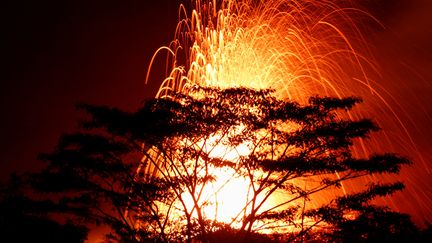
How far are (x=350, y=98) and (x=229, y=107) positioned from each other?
3386mm

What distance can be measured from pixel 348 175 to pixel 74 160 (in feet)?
24.7

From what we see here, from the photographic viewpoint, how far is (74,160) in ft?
45.4

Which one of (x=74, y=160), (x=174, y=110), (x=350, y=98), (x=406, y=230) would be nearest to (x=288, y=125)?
(x=350, y=98)

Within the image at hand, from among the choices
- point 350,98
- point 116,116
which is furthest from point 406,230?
point 116,116

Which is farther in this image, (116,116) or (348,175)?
(348,175)

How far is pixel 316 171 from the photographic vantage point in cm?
1437

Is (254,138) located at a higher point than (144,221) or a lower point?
higher

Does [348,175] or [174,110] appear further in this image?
[348,175]

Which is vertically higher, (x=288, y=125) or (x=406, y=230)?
Result: (x=288, y=125)

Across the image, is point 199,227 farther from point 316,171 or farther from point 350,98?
point 350,98

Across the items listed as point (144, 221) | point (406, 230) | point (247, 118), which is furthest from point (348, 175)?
point (144, 221)

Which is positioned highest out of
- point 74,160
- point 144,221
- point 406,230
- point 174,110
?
point 174,110

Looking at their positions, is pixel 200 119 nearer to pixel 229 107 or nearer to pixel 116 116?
pixel 229 107

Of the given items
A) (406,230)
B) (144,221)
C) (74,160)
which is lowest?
(406,230)
